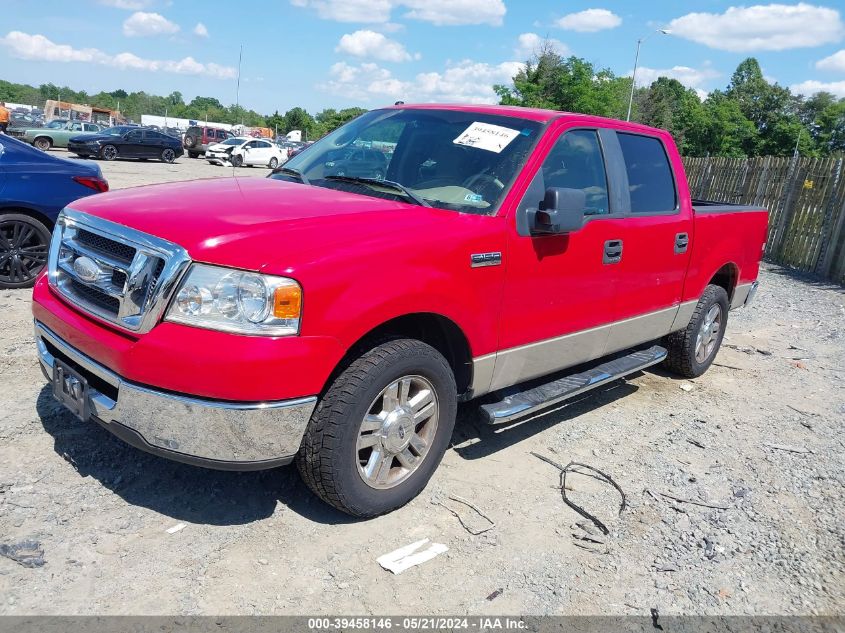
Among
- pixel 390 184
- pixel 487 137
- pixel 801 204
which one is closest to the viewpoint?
pixel 390 184

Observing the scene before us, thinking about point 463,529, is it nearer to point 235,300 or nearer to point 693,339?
point 235,300

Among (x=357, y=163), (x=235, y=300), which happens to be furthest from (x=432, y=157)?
(x=235, y=300)

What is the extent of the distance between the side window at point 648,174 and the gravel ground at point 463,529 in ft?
5.18

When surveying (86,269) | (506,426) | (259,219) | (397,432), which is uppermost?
(259,219)

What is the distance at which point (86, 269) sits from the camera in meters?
3.11

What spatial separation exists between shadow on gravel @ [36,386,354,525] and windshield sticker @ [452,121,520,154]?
2094mm

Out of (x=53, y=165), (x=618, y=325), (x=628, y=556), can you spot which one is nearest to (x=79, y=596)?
(x=628, y=556)

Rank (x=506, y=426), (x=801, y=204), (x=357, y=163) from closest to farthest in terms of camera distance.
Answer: (x=357, y=163)
(x=506, y=426)
(x=801, y=204)

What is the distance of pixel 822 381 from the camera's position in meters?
6.36

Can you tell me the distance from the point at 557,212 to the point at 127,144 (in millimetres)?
30447

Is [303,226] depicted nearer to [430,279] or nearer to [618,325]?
[430,279]

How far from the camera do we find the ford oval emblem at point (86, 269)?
3061 millimetres

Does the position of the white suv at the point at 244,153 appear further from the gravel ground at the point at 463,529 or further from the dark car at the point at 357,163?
the dark car at the point at 357,163

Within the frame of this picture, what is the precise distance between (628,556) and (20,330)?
488 cm
